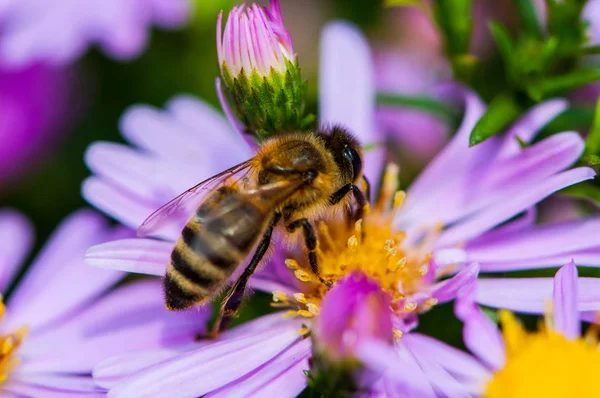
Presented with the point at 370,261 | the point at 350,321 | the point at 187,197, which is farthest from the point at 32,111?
the point at 350,321

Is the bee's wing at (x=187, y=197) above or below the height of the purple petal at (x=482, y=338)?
below

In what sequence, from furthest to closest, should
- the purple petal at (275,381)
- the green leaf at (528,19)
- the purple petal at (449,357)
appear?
the green leaf at (528,19), the purple petal at (275,381), the purple petal at (449,357)

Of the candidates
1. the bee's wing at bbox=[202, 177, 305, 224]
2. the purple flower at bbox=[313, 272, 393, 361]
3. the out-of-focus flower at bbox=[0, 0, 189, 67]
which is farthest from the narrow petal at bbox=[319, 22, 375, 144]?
the purple flower at bbox=[313, 272, 393, 361]

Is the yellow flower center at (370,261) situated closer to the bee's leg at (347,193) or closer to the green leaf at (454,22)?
the bee's leg at (347,193)

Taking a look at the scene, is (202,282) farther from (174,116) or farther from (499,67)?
(499,67)

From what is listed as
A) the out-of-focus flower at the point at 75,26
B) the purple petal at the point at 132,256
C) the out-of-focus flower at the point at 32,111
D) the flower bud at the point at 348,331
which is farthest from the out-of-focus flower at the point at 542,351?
the out-of-focus flower at the point at 32,111

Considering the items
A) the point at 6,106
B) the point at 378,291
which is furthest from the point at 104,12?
the point at 378,291
